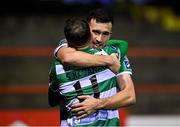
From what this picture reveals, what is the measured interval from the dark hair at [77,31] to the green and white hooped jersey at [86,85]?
0.15 m

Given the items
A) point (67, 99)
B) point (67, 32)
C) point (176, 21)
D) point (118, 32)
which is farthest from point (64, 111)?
point (176, 21)

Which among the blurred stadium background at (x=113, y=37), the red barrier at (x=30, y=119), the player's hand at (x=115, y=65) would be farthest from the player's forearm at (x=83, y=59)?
the blurred stadium background at (x=113, y=37)

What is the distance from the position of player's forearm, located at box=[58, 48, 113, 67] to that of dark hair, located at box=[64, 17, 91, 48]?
0.27 ft

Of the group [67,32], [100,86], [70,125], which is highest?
[67,32]

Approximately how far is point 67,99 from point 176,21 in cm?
1151

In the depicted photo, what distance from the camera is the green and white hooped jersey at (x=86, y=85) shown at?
375 centimetres

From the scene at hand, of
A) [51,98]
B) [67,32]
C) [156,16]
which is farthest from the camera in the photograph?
[156,16]

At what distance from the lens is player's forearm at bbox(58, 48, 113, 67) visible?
3713 millimetres

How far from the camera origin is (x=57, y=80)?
3836 mm

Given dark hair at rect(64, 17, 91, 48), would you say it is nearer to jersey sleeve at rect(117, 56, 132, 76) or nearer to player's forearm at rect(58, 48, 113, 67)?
player's forearm at rect(58, 48, 113, 67)

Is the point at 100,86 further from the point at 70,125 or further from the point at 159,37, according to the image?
the point at 159,37

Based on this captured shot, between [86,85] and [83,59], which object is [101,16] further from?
[86,85]

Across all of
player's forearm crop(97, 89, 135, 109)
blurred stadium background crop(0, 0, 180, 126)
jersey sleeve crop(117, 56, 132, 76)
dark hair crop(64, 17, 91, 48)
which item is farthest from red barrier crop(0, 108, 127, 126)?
dark hair crop(64, 17, 91, 48)

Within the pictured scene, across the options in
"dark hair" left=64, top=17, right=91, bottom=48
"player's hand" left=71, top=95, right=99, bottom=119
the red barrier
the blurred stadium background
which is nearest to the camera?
"dark hair" left=64, top=17, right=91, bottom=48
